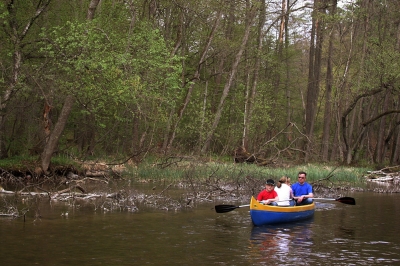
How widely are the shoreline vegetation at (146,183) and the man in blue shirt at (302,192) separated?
8.16 feet

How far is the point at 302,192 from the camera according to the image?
52.9 ft

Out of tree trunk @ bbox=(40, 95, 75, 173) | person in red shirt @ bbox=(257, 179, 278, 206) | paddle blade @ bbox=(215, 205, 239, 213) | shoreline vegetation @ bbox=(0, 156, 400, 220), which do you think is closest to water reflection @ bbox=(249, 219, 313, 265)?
person in red shirt @ bbox=(257, 179, 278, 206)

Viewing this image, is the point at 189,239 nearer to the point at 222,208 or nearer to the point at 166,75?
the point at 222,208

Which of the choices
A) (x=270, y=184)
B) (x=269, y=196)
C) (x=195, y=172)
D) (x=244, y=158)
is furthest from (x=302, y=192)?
(x=244, y=158)

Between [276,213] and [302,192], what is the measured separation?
2.43m

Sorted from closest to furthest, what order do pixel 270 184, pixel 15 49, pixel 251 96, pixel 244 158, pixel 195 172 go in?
pixel 270 184, pixel 15 49, pixel 195 172, pixel 244 158, pixel 251 96

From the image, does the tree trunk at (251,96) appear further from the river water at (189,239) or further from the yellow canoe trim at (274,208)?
the yellow canoe trim at (274,208)

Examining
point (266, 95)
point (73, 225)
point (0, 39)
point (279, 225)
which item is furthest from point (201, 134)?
point (73, 225)

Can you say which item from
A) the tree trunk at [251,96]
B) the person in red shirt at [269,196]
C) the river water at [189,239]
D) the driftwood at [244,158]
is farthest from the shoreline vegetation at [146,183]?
the tree trunk at [251,96]

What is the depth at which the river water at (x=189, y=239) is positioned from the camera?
964cm

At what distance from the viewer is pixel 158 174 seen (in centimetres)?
2244

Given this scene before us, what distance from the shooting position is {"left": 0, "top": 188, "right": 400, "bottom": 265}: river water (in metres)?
9.64

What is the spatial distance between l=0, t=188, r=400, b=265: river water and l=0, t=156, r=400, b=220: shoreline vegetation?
87 cm

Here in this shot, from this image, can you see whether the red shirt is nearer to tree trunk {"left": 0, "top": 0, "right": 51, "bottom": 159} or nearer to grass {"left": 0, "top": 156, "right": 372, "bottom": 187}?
grass {"left": 0, "top": 156, "right": 372, "bottom": 187}
